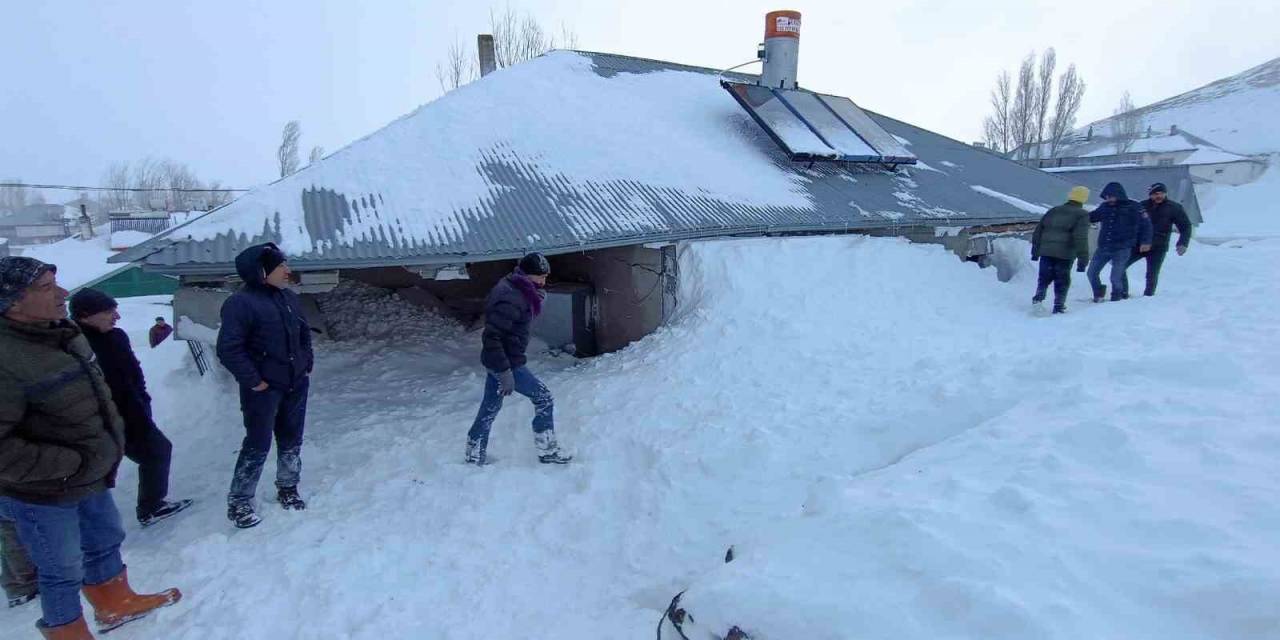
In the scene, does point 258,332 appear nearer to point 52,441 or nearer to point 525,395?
point 52,441

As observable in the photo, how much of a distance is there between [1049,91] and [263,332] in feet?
173

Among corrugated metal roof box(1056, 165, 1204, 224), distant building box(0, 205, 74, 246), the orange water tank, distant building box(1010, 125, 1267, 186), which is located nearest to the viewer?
the orange water tank

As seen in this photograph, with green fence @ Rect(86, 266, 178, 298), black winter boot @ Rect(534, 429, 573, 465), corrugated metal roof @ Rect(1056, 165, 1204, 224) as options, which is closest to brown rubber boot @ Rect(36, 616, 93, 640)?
black winter boot @ Rect(534, 429, 573, 465)

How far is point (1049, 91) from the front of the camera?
1710 inches

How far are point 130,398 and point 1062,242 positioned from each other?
8.88 meters

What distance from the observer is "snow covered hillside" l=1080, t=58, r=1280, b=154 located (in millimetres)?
54438

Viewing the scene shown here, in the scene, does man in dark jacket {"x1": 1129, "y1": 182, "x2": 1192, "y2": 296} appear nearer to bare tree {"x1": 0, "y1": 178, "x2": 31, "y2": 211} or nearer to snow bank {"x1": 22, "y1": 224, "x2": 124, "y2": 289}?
snow bank {"x1": 22, "y1": 224, "x2": 124, "y2": 289}

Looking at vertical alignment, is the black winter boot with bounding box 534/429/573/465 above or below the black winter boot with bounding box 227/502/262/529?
above

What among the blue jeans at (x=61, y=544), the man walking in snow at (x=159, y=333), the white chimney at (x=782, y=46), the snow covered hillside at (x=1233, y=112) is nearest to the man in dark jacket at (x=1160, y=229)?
the white chimney at (x=782, y=46)

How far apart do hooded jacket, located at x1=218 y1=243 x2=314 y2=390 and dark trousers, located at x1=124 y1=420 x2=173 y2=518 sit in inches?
37.1

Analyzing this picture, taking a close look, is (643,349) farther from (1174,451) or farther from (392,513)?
(1174,451)

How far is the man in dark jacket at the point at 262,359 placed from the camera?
390 cm

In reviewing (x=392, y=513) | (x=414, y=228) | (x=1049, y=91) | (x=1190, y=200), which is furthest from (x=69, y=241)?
(x=1049, y=91)

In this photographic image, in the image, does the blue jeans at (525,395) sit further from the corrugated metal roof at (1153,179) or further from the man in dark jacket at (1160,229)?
the corrugated metal roof at (1153,179)
